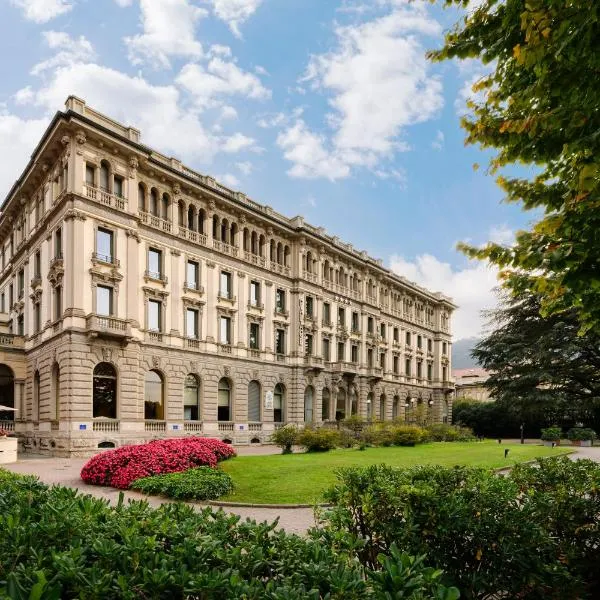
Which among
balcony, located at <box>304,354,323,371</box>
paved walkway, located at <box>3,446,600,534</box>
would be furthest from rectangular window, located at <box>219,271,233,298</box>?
paved walkway, located at <box>3,446,600,534</box>

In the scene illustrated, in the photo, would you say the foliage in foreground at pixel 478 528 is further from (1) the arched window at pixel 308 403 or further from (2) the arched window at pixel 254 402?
(1) the arched window at pixel 308 403

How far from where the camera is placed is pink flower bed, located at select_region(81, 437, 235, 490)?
651 inches

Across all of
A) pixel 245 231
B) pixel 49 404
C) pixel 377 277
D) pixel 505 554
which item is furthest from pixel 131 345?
pixel 377 277

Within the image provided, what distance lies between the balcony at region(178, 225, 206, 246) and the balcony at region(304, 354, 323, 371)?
14.0 m

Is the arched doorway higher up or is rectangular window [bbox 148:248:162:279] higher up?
rectangular window [bbox 148:248:162:279]

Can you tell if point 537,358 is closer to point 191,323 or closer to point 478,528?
point 191,323

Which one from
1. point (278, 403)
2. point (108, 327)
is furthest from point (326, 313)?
point (108, 327)

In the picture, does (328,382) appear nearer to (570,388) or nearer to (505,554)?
(570,388)

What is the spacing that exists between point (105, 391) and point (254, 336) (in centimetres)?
1340

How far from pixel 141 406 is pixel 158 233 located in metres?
11.1

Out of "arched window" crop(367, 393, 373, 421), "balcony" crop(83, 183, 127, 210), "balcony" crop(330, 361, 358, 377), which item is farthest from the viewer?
"arched window" crop(367, 393, 373, 421)

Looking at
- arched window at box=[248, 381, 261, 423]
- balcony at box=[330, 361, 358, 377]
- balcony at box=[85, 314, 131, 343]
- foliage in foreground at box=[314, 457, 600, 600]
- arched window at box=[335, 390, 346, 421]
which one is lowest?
arched window at box=[335, 390, 346, 421]

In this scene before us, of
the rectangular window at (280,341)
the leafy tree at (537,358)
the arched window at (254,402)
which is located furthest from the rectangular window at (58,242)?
the leafy tree at (537,358)

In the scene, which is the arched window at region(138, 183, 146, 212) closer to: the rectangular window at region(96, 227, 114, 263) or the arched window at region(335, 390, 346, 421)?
the rectangular window at region(96, 227, 114, 263)
